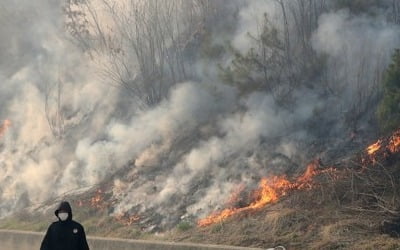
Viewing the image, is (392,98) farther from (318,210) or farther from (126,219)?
(126,219)

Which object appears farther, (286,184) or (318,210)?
(286,184)

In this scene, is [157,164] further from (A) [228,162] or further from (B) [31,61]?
(B) [31,61]

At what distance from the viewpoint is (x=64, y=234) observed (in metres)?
6.38

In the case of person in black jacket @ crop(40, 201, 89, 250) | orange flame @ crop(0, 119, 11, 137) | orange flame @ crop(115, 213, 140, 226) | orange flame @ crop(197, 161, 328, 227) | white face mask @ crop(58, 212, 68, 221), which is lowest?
orange flame @ crop(115, 213, 140, 226)

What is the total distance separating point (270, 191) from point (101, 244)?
14.0 ft

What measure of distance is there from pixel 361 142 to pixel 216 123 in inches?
212

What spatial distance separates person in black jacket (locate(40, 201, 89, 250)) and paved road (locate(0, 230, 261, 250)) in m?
4.41

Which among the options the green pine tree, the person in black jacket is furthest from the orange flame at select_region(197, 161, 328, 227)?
the person in black jacket

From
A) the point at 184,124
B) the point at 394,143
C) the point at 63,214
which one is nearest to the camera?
the point at 63,214

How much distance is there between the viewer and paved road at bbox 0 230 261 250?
10.9m

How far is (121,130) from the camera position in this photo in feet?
64.9

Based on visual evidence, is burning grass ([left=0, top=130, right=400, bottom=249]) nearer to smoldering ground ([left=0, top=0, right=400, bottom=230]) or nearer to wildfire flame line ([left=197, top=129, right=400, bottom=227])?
wildfire flame line ([left=197, top=129, right=400, bottom=227])

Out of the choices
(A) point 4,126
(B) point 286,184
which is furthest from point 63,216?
(A) point 4,126

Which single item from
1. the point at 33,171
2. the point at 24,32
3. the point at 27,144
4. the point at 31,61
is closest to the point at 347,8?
the point at 33,171
